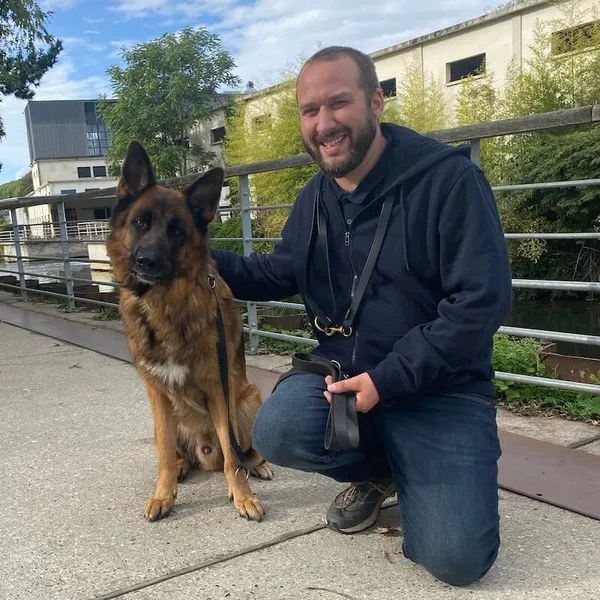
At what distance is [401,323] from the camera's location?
81.5 inches

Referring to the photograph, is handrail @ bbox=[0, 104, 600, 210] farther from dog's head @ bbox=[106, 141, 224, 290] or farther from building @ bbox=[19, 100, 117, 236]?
building @ bbox=[19, 100, 117, 236]

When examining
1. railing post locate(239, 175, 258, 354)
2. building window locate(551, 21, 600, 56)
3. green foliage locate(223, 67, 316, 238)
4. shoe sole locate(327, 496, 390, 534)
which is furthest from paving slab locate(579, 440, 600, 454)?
building window locate(551, 21, 600, 56)

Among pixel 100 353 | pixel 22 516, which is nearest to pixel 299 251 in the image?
pixel 22 516

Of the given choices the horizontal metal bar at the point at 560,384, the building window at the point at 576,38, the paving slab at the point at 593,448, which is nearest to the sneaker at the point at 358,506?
the paving slab at the point at 593,448

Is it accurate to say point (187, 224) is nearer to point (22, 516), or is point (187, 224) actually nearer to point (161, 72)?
point (22, 516)

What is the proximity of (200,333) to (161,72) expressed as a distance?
40.2m

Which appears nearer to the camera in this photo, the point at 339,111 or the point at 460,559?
the point at 460,559

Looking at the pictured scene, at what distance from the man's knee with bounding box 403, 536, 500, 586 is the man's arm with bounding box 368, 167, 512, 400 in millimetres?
469

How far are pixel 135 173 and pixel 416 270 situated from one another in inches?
48.1

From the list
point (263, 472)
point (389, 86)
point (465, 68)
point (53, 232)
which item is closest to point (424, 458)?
point (263, 472)

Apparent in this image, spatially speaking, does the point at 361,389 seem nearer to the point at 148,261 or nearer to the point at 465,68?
the point at 148,261

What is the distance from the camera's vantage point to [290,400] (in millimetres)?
2213

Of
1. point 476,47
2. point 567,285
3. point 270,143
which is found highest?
point 476,47

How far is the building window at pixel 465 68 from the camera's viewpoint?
22297 millimetres
